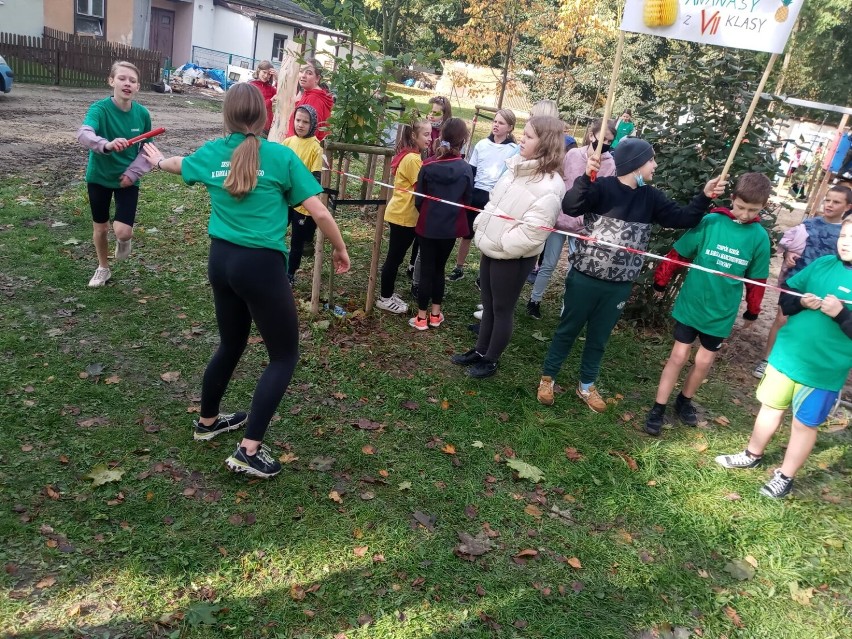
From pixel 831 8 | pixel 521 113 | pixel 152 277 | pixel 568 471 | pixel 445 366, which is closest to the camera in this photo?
pixel 568 471

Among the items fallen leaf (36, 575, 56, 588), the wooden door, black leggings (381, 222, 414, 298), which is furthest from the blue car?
the wooden door

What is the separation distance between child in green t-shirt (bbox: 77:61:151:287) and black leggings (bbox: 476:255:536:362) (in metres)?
2.99

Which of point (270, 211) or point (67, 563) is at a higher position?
point (270, 211)

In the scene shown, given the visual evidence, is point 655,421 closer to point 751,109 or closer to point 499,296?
point 499,296

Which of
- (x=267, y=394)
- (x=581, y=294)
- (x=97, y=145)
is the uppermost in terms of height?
(x=97, y=145)

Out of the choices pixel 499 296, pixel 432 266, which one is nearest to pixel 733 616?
pixel 499 296

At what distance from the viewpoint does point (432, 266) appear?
18.9 ft

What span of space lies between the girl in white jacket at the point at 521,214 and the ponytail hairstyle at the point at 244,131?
213 cm

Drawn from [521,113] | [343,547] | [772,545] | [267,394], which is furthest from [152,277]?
[521,113]

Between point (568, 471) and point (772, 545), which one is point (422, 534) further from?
point (772, 545)

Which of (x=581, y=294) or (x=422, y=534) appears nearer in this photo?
(x=422, y=534)

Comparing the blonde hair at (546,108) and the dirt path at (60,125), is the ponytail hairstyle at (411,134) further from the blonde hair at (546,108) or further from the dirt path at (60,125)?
the dirt path at (60,125)

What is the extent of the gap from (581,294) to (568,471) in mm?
1345

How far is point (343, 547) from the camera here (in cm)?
331
